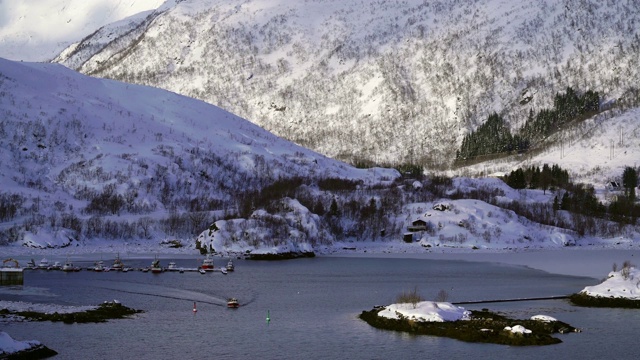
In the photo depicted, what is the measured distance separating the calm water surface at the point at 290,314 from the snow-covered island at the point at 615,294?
2.28 meters

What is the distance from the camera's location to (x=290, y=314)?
7044 centimetres

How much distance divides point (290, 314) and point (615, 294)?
96.8 ft

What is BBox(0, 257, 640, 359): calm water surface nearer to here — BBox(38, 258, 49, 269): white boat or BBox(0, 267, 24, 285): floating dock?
BBox(0, 267, 24, 285): floating dock

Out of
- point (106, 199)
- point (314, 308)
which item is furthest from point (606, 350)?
point (106, 199)

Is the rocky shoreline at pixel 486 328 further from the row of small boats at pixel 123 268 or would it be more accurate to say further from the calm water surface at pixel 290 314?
the row of small boats at pixel 123 268

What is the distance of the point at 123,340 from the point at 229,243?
84.5 metres

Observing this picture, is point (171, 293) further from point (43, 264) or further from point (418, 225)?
point (418, 225)

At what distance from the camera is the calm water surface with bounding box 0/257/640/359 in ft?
179

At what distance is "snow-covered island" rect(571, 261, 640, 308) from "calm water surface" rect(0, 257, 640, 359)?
7.50ft

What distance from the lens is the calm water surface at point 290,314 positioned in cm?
5447

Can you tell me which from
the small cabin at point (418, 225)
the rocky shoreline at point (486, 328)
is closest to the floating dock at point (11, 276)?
the rocky shoreline at point (486, 328)

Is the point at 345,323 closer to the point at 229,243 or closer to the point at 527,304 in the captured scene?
the point at 527,304

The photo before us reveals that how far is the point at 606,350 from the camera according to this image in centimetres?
5547

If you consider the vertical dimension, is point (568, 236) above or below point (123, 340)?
above
